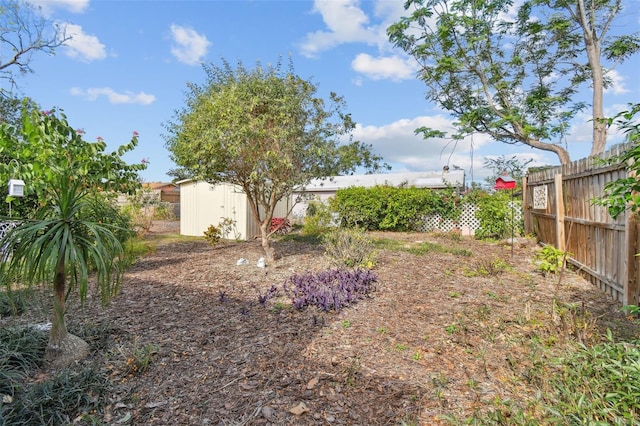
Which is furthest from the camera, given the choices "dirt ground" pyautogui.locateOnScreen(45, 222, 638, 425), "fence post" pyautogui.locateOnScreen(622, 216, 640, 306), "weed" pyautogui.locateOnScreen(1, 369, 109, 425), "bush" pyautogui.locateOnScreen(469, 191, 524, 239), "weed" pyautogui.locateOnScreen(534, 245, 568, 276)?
"bush" pyautogui.locateOnScreen(469, 191, 524, 239)

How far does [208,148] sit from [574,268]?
6.52m

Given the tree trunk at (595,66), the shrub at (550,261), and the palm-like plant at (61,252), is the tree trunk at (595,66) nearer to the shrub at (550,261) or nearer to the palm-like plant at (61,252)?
the shrub at (550,261)

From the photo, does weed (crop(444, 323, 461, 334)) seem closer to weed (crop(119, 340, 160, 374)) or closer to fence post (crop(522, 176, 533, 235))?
weed (crop(119, 340, 160, 374))

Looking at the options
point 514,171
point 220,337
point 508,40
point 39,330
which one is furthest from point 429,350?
point 514,171

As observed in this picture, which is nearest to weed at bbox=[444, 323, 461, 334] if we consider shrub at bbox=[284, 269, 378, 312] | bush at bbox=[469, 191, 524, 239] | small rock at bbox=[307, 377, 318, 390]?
shrub at bbox=[284, 269, 378, 312]

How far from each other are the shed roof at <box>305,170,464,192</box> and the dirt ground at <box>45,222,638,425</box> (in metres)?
12.0

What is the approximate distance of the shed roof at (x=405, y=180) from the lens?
17.6 meters

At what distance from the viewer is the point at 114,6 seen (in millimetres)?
6344

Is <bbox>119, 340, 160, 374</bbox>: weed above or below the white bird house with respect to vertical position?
below

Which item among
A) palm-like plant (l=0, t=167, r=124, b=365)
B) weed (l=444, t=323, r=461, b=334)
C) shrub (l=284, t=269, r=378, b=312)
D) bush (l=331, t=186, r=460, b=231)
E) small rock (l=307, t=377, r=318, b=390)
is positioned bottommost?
small rock (l=307, t=377, r=318, b=390)

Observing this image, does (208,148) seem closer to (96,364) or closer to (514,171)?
(96,364)

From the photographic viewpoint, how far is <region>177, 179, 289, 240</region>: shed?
10.9m

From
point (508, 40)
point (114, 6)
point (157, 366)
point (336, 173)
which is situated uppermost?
point (508, 40)

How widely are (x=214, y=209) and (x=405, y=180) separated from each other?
12052 millimetres
